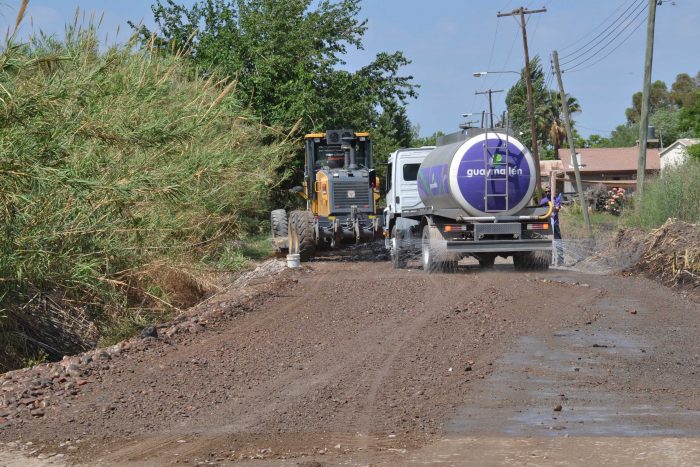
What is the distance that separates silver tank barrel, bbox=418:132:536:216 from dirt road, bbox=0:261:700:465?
19.1 feet

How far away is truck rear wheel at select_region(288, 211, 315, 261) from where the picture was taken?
23.3 m

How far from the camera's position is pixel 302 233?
76.6 ft

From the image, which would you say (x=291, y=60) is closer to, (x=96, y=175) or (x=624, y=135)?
(x=96, y=175)

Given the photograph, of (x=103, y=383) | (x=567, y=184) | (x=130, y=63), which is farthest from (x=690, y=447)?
(x=567, y=184)

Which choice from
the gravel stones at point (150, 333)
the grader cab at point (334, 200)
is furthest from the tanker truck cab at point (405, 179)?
the gravel stones at point (150, 333)

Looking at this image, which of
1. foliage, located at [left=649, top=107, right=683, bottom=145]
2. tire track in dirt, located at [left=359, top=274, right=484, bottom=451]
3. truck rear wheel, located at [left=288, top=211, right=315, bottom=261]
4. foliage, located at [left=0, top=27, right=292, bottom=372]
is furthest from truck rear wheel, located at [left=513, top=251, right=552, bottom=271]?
foliage, located at [left=649, top=107, right=683, bottom=145]

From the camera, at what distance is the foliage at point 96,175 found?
10.8 m

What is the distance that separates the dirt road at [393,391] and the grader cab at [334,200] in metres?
9.85

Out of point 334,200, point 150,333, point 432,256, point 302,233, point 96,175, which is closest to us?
point 150,333

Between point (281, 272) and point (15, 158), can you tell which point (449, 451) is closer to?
point (15, 158)

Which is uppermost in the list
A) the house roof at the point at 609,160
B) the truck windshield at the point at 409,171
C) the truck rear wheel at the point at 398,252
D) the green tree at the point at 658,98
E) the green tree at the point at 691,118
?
the green tree at the point at 658,98

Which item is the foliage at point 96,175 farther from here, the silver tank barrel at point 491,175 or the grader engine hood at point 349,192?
Result: the grader engine hood at point 349,192

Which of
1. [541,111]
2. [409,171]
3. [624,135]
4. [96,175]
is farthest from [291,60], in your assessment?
[624,135]

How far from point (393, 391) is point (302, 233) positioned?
15421 millimetres
